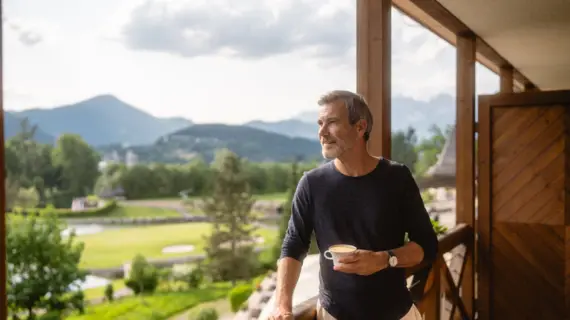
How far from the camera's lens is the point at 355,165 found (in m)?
1.54

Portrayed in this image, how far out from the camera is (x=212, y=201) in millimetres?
3164

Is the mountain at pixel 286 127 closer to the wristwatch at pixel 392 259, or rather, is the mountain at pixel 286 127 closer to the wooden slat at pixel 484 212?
the wristwatch at pixel 392 259

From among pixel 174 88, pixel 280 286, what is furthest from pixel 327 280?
pixel 174 88

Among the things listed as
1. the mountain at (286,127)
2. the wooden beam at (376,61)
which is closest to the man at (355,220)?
the wooden beam at (376,61)

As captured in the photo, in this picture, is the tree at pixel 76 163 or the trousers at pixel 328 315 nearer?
the trousers at pixel 328 315

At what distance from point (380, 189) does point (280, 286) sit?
14.9 inches

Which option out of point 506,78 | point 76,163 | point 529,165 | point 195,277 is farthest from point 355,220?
point 506,78

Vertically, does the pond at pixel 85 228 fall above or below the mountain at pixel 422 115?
below

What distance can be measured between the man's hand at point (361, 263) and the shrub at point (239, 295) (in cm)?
203

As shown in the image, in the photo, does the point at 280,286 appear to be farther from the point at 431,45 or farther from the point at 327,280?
the point at 431,45

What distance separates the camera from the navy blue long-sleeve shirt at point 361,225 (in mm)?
1521

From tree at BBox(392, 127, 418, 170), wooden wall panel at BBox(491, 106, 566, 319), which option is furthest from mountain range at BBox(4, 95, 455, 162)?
wooden wall panel at BBox(491, 106, 566, 319)

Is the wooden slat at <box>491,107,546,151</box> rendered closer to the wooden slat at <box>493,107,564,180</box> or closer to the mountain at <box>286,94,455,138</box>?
the wooden slat at <box>493,107,564,180</box>

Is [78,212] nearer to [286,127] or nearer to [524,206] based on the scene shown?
[286,127]
